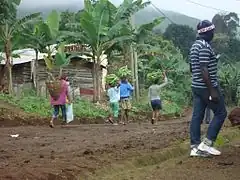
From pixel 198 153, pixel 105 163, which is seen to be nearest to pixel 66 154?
pixel 105 163

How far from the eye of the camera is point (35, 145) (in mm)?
8680

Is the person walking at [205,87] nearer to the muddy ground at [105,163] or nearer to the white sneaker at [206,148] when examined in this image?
the white sneaker at [206,148]

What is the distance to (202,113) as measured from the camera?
6910 mm

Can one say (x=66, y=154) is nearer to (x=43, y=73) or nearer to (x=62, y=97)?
(x=62, y=97)

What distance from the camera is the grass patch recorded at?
18656 millimetres

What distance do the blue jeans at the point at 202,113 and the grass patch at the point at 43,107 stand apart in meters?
11.8

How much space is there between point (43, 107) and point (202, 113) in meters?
13.0

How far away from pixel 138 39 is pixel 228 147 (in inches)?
611

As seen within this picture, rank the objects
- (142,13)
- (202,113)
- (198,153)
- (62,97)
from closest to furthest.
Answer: (198,153)
(202,113)
(62,97)
(142,13)

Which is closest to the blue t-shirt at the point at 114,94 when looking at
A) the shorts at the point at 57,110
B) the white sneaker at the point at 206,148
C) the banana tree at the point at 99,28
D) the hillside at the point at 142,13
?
the shorts at the point at 57,110

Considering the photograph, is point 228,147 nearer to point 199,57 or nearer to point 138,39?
point 199,57

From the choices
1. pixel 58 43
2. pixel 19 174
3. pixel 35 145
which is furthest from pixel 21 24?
pixel 19 174

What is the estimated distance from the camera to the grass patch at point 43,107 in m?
18.7

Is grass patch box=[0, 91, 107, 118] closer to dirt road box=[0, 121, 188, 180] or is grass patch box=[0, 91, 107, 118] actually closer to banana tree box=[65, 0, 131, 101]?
banana tree box=[65, 0, 131, 101]
